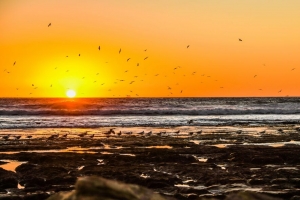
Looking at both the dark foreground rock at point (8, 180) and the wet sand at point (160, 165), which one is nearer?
the wet sand at point (160, 165)

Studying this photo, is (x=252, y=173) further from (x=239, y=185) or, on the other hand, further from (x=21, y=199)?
(x=21, y=199)

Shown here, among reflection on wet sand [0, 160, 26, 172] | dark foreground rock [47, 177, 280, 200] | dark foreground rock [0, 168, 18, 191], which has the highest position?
dark foreground rock [47, 177, 280, 200]

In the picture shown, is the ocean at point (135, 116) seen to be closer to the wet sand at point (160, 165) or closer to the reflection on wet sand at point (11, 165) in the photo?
the wet sand at point (160, 165)

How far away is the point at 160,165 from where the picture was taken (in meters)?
19.6

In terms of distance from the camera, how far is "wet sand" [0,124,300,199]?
14.9 meters

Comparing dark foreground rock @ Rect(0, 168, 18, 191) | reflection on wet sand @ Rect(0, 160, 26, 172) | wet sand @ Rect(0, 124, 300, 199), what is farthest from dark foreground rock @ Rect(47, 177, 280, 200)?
reflection on wet sand @ Rect(0, 160, 26, 172)

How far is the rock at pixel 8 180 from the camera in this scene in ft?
50.0

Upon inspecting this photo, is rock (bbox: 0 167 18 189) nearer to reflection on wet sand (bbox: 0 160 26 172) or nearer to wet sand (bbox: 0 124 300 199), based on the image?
wet sand (bbox: 0 124 300 199)

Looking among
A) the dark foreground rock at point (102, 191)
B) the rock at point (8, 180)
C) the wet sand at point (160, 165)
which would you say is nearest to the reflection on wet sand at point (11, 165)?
the wet sand at point (160, 165)

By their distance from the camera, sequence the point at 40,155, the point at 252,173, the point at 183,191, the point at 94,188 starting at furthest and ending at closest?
1. the point at 40,155
2. the point at 252,173
3. the point at 183,191
4. the point at 94,188

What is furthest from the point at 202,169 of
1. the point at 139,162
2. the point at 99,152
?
the point at 99,152

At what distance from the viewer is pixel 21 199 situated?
43.2ft

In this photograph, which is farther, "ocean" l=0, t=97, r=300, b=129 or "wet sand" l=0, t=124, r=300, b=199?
"ocean" l=0, t=97, r=300, b=129

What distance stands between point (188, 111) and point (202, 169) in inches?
2397
